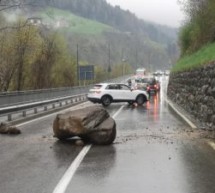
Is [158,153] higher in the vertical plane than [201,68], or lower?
lower

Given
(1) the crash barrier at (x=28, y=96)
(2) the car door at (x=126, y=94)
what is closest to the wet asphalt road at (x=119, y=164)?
(1) the crash barrier at (x=28, y=96)

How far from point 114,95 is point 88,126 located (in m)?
23.2

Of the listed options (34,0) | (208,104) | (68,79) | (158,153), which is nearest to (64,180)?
(158,153)

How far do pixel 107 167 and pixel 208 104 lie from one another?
30.9 feet

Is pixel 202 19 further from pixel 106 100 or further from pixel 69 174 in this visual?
pixel 69 174

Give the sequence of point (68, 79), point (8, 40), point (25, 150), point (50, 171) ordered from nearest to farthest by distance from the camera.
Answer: point (50, 171) → point (25, 150) → point (8, 40) → point (68, 79)

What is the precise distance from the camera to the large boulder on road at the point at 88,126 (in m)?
14.2

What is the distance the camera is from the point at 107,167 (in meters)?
10.5

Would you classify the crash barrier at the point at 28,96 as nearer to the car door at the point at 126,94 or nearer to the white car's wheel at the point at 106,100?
the white car's wheel at the point at 106,100

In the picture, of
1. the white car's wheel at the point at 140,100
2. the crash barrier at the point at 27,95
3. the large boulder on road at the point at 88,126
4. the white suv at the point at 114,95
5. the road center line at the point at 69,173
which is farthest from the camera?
the white car's wheel at the point at 140,100

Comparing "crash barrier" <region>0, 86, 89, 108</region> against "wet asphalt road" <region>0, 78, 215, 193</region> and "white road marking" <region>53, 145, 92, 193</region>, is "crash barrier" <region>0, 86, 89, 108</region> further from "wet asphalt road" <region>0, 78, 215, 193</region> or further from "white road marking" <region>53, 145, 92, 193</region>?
"white road marking" <region>53, 145, 92, 193</region>

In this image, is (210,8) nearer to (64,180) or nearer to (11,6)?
(11,6)

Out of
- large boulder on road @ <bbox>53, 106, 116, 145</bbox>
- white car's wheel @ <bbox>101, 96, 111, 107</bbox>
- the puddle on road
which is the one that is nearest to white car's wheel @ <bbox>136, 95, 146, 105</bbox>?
white car's wheel @ <bbox>101, 96, 111, 107</bbox>

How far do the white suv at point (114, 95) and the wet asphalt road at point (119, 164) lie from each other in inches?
783
